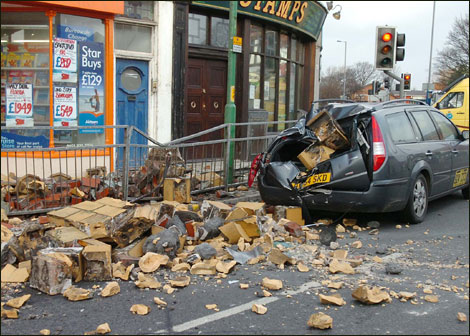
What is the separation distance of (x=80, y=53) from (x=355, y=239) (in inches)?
264

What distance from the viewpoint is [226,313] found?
403cm

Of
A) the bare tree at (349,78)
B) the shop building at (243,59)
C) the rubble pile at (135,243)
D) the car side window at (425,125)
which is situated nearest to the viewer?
the rubble pile at (135,243)

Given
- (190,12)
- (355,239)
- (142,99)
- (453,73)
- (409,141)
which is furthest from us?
(453,73)

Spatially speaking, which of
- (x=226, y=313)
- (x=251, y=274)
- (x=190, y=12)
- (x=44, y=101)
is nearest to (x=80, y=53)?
(x=44, y=101)

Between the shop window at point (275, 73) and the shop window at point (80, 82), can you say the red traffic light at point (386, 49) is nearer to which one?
the shop window at point (275, 73)

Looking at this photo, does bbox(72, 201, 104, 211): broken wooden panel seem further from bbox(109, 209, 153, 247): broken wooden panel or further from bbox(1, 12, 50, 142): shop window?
bbox(1, 12, 50, 142): shop window

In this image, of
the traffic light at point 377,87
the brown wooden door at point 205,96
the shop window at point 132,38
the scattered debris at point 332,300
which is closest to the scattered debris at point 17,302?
the scattered debris at point 332,300

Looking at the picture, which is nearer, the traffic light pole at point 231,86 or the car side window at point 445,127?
the car side window at point 445,127

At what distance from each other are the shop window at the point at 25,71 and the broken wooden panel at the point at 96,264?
5.60m

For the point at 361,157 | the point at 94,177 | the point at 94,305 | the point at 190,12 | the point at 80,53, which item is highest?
the point at 190,12

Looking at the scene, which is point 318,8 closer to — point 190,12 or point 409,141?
point 190,12

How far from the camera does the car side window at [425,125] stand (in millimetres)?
7383

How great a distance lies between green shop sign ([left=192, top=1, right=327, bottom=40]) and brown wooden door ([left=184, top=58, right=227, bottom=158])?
4.59ft

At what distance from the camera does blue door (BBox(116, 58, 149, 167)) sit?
11.1m
